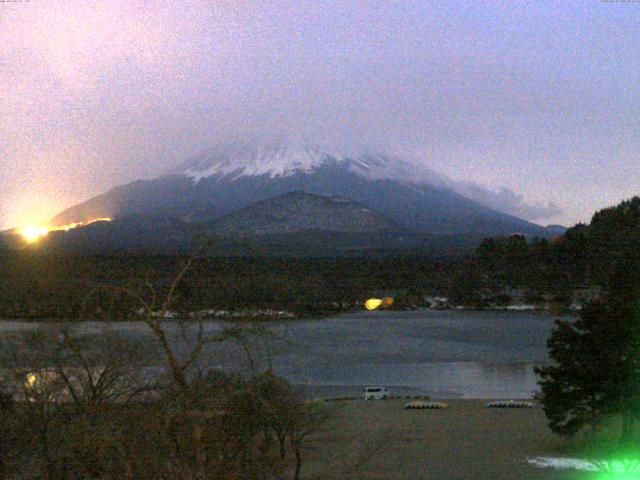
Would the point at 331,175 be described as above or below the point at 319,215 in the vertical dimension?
above

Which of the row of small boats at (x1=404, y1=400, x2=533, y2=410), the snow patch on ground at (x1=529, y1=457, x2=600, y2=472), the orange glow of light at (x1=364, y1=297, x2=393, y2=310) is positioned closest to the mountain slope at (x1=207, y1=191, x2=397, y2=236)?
the orange glow of light at (x1=364, y1=297, x2=393, y2=310)

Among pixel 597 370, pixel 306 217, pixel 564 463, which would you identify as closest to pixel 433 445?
pixel 564 463

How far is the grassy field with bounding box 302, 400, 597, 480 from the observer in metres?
7.39

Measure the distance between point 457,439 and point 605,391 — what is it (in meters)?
2.17

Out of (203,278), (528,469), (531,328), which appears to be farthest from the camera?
(531,328)

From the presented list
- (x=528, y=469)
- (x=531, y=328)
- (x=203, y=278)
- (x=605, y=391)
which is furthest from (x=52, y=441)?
(x=531, y=328)

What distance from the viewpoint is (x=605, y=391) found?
8.00 m

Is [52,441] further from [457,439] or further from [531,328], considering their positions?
[531,328]

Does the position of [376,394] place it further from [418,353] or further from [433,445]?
[418,353]

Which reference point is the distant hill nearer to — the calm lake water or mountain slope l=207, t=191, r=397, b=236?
the calm lake water

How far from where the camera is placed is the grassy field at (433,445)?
7.39 metres

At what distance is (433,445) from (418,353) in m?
12.3

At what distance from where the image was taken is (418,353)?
21203mm

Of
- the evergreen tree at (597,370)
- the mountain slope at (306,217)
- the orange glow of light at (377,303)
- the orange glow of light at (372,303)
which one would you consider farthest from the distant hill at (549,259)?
the evergreen tree at (597,370)
